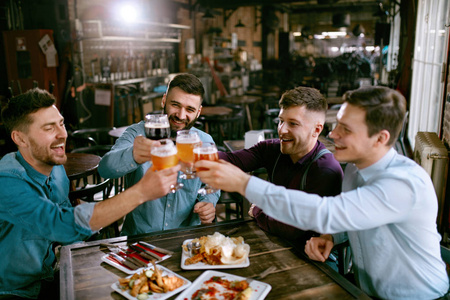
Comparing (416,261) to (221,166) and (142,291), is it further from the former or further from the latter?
(142,291)

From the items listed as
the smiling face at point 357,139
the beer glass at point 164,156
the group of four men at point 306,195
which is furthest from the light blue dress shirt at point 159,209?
the smiling face at point 357,139

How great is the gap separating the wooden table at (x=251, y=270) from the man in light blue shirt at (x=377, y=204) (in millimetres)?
137

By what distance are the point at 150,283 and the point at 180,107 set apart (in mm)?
1129

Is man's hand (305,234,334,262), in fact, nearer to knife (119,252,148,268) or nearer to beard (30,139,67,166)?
knife (119,252,148,268)

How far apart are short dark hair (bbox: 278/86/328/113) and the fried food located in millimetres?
837

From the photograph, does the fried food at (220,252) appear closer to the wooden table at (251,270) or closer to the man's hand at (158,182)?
the wooden table at (251,270)

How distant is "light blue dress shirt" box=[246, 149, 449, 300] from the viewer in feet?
4.39

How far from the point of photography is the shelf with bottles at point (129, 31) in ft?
21.7

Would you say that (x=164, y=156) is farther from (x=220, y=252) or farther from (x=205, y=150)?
A: (x=220, y=252)

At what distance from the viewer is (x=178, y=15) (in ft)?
33.3

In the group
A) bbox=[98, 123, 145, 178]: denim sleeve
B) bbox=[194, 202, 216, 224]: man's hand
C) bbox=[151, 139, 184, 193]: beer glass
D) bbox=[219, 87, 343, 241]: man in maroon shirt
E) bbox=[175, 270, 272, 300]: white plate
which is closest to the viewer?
bbox=[175, 270, 272, 300]: white plate

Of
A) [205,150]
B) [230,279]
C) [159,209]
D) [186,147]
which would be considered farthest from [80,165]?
[230,279]

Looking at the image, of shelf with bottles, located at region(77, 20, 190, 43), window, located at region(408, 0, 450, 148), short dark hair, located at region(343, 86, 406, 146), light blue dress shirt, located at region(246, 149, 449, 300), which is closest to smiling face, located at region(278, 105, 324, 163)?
light blue dress shirt, located at region(246, 149, 449, 300)

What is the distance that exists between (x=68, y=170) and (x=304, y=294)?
229 cm
